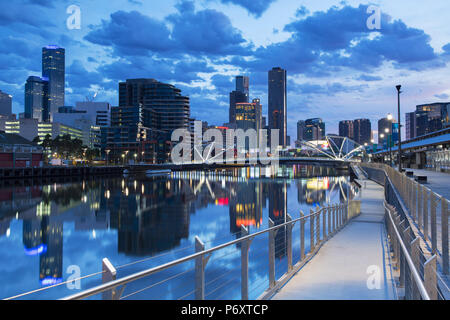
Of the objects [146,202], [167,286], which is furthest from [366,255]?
[146,202]

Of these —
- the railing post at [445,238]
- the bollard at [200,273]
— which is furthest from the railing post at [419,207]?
the bollard at [200,273]

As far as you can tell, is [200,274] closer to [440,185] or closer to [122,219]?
[440,185]

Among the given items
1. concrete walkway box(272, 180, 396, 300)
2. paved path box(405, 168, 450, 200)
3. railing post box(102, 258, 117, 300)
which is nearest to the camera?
railing post box(102, 258, 117, 300)

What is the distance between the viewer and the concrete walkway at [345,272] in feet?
25.0

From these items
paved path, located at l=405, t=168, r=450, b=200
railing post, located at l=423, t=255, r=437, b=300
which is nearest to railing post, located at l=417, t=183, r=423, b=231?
paved path, located at l=405, t=168, r=450, b=200

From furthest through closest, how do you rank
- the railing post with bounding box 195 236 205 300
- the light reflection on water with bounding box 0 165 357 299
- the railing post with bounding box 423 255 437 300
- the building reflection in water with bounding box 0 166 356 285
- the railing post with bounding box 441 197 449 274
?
the building reflection in water with bounding box 0 166 356 285 < the light reflection on water with bounding box 0 165 357 299 < the railing post with bounding box 441 197 449 274 < the railing post with bounding box 195 236 205 300 < the railing post with bounding box 423 255 437 300

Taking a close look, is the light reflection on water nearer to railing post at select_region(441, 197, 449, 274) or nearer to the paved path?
railing post at select_region(441, 197, 449, 274)

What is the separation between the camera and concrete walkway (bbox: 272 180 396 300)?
7.63 metres

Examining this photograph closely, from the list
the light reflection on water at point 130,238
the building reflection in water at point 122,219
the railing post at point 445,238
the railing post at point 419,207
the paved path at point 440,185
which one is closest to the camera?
the railing post at point 445,238

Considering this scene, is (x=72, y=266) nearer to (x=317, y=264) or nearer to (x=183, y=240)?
(x=183, y=240)

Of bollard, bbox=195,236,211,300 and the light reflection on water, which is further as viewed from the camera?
the light reflection on water

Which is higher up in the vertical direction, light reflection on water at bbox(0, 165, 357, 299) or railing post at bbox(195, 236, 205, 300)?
railing post at bbox(195, 236, 205, 300)

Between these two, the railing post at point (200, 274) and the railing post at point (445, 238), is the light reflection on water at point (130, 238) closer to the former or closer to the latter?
the railing post at point (200, 274)

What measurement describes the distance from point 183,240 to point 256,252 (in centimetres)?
652
